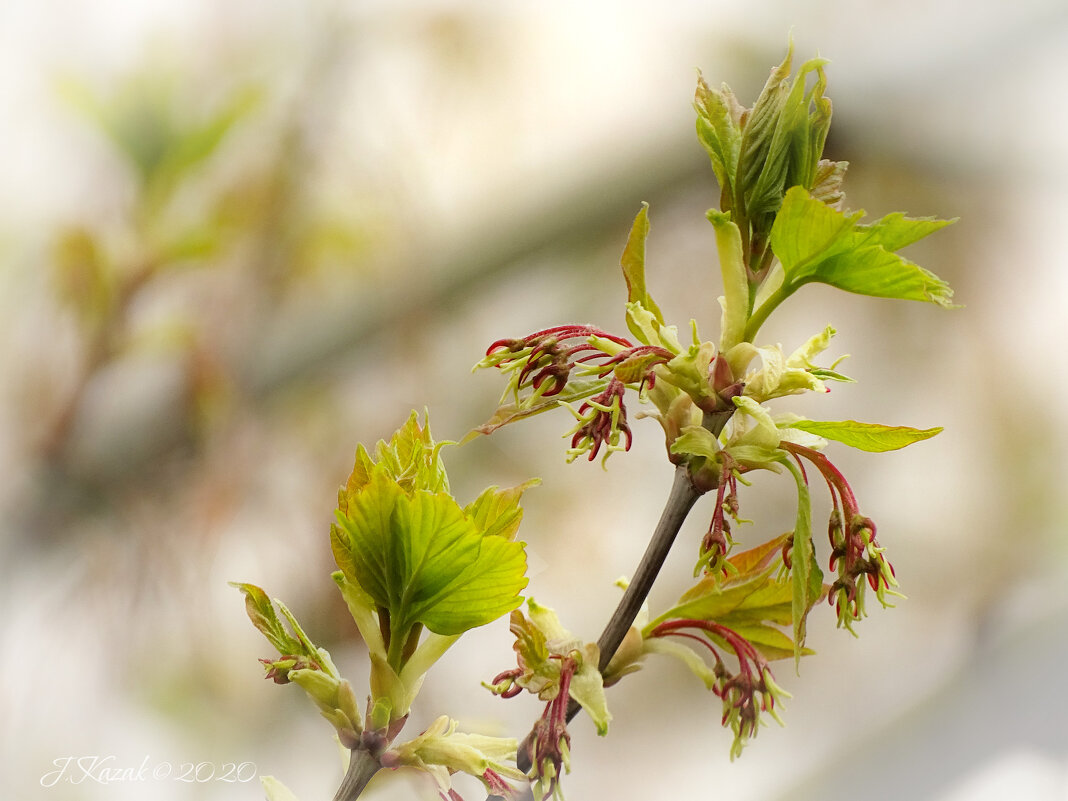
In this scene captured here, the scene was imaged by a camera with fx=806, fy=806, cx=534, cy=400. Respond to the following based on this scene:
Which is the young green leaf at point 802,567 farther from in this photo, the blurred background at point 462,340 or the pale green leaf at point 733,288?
the blurred background at point 462,340

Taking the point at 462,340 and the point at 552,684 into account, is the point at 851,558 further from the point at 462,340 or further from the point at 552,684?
the point at 462,340

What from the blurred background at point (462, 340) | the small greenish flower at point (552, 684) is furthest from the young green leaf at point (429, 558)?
the blurred background at point (462, 340)

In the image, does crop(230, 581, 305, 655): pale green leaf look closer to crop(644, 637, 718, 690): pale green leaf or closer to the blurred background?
crop(644, 637, 718, 690): pale green leaf

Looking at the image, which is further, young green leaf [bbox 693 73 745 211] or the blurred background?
the blurred background

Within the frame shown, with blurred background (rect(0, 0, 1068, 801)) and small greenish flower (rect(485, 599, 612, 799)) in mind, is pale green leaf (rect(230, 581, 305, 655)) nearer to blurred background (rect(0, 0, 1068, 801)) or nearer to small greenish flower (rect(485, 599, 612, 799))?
small greenish flower (rect(485, 599, 612, 799))

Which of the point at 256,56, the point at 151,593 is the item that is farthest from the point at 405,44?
the point at 151,593

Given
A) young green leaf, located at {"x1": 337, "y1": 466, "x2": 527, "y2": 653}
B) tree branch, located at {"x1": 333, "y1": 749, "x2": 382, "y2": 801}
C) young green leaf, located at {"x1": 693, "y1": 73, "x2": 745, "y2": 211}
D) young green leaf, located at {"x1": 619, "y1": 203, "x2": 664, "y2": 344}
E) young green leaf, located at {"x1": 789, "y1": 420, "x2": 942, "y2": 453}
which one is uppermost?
young green leaf, located at {"x1": 693, "y1": 73, "x2": 745, "y2": 211}

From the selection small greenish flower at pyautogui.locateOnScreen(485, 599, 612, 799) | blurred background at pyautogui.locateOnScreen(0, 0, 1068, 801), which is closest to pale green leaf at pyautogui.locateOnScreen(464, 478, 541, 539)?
small greenish flower at pyautogui.locateOnScreen(485, 599, 612, 799)

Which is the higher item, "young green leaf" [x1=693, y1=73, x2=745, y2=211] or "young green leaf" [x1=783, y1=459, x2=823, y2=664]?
"young green leaf" [x1=693, y1=73, x2=745, y2=211]

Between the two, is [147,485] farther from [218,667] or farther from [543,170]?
[543,170]
